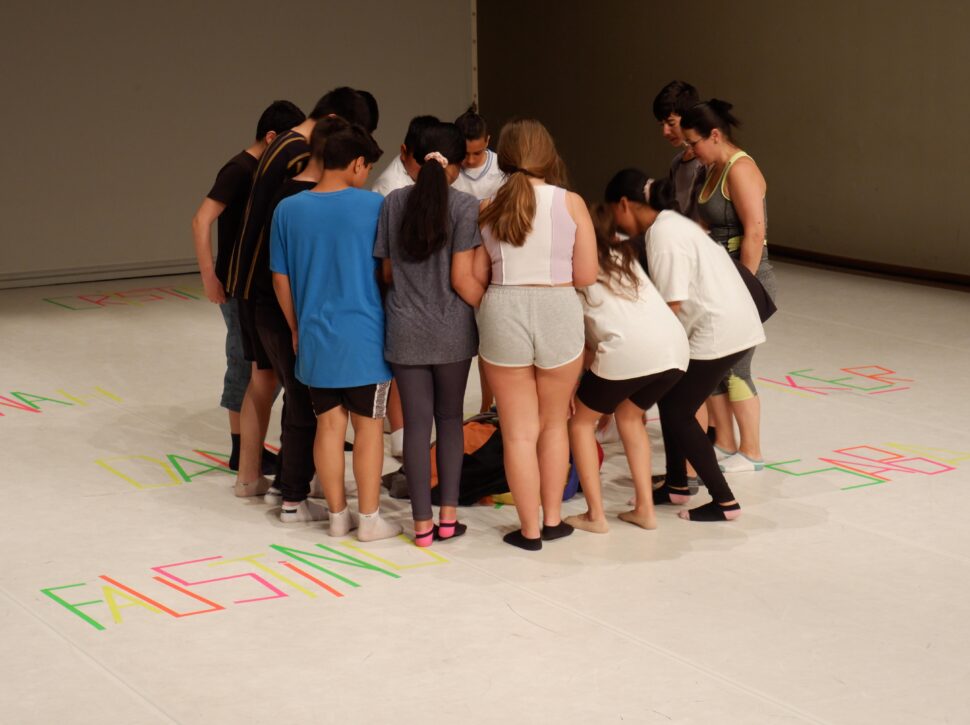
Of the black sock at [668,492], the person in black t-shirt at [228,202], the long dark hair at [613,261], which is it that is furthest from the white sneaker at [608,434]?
the person in black t-shirt at [228,202]

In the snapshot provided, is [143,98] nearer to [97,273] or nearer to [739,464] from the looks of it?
[97,273]

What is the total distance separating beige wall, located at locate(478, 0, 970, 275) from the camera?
34.8 ft

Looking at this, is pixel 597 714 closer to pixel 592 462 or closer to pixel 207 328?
pixel 592 462

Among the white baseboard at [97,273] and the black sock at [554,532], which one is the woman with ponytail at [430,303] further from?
the white baseboard at [97,273]

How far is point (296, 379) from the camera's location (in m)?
4.91

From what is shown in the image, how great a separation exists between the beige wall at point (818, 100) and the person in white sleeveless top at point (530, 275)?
698 cm

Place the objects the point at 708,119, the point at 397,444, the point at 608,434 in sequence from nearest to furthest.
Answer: the point at 708,119
the point at 397,444
the point at 608,434

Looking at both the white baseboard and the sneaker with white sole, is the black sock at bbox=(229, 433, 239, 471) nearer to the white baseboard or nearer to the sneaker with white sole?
the sneaker with white sole

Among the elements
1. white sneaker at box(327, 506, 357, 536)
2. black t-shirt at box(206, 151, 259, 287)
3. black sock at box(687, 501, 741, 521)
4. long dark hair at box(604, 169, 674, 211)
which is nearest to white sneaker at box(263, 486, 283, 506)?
white sneaker at box(327, 506, 357, 536)

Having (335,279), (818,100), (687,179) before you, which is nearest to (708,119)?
(687,179)

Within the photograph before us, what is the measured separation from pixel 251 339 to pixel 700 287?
175 centimetres

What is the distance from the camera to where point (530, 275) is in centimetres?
444

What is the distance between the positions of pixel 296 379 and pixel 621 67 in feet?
33.2

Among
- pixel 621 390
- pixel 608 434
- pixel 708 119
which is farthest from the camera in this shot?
pixel 608 434
